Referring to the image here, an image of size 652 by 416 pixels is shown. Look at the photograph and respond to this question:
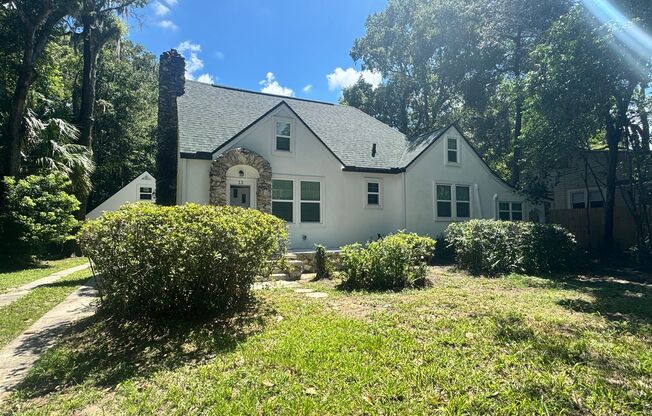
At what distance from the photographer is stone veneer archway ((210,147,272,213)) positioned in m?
11.9

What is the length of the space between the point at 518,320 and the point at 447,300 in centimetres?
139

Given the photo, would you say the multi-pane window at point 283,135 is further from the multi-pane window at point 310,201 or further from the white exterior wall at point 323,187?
the multi-pane window at point 310,201

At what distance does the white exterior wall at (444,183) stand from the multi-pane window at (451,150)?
0.66 ft

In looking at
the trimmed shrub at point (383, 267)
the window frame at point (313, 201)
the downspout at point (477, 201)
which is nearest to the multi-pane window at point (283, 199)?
the window frame at point (313, 201)

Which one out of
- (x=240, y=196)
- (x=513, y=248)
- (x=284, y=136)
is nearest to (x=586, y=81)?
(x=513, y=248)

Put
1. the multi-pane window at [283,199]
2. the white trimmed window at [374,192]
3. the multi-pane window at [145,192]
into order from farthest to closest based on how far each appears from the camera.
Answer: the multi-pane window at [145,192], the white trimmed window at [374,192], the multi-pane window at [283,199]

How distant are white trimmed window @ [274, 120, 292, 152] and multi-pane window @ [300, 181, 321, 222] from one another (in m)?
1.49

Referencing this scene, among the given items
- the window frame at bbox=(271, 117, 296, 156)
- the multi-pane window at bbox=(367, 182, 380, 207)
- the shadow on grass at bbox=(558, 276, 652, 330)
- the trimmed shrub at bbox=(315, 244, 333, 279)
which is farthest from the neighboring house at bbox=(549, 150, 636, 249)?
the window frame at bbox=(271, 117, 296, 156)

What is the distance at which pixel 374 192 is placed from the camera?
50.8ft

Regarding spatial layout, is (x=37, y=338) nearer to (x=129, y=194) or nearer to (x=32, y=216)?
(x=32, y=216)

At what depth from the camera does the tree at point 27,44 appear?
1403 cm

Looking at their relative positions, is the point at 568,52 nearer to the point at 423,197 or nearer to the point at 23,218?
the point at 423,197

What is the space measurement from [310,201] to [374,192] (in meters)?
3.11

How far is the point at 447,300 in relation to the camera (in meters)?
6.50
